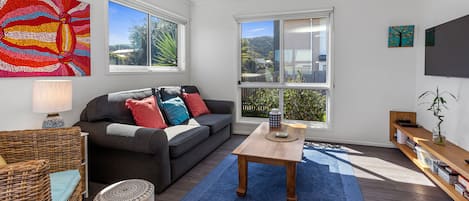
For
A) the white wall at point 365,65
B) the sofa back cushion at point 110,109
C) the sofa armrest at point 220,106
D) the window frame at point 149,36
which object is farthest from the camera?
the sofa armrest at point 220,106

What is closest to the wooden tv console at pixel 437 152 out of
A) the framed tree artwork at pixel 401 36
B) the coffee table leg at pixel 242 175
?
the framed tree artwork at pixel 401 36

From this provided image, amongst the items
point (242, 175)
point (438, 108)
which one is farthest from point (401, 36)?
point (242, 175)

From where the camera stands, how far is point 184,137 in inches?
105

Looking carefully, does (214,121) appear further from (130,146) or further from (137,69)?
(130,146)

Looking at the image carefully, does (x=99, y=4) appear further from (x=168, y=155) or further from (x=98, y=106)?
(x=168, y=155)

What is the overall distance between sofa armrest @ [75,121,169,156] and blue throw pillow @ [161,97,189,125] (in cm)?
90

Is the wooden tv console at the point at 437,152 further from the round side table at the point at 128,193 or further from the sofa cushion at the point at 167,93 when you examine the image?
the sofa cushion at the point at 167,93

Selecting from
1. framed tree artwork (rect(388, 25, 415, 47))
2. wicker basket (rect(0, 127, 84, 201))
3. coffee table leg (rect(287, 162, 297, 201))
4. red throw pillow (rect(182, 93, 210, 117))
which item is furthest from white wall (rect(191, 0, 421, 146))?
wicker basket (rect(0, 127, 84, 201))

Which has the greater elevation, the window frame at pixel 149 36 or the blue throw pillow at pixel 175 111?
the window frame at pixel 149 36

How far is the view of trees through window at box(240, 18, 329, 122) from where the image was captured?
4.09m

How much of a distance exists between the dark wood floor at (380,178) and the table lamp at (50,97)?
825mm

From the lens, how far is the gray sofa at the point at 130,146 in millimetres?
2268

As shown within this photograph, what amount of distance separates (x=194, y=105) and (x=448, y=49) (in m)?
3.12

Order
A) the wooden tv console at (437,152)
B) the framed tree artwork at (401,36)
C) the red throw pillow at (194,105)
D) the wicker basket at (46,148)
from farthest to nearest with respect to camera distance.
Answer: the red throw pillow at (194,105) → the framed tree artwork at (401,36) → the wooden tv console at (437,152) → the wicker basket at (46,148)
